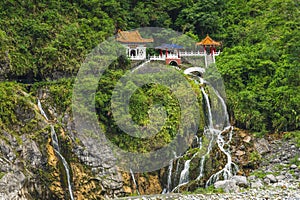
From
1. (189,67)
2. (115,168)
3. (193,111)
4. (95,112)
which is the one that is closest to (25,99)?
(95,112)

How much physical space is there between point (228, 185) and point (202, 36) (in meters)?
16.0

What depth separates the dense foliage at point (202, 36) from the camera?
24.5 meters

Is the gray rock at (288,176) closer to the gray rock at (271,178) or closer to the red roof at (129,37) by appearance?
the gray rock at (271,178)

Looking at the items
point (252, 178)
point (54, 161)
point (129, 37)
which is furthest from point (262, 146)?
point (129, 37)

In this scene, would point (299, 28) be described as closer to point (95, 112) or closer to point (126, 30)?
point (126, 30)

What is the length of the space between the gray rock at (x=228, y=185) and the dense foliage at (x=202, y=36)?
5.60m

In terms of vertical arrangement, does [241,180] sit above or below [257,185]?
above

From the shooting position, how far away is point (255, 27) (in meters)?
31.3

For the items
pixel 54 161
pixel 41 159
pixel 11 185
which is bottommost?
pixel 11 185

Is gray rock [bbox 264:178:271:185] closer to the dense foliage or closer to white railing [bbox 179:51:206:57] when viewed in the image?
the dense foliage

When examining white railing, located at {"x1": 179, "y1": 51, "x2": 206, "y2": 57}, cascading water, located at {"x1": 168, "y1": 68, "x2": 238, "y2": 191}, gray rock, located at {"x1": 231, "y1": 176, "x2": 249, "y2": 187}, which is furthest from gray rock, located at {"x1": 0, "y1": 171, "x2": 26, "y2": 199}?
white railing, located at {"x1": 179, "y1": 51, "x2": 206, "y2": 57}

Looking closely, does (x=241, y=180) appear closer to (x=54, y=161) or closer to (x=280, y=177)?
(x=280, y=177)

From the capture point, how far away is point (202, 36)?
33250mm

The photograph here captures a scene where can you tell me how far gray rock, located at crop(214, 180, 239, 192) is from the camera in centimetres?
1917
